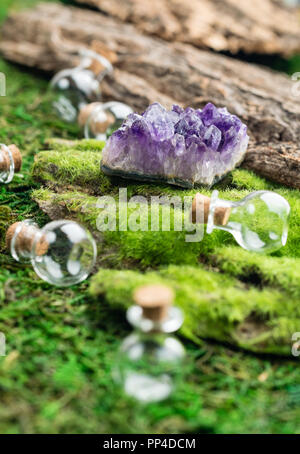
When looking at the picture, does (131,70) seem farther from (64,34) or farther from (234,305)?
(234,305)

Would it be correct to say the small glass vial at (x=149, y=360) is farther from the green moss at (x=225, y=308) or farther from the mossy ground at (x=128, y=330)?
the green moss at (x=225, y=308)

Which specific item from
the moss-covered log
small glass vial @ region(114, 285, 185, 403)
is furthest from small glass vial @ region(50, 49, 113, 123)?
small glass vial @ region(114, 285, 185, 403)

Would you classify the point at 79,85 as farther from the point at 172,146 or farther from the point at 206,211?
the point at 206,211

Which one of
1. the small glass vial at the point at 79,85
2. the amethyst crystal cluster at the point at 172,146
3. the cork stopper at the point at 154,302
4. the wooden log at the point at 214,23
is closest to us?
the cork stopper at the point at 154,302

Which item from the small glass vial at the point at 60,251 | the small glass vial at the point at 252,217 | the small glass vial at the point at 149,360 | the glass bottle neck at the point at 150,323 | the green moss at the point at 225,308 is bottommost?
the small glass vial at the point at 149,360

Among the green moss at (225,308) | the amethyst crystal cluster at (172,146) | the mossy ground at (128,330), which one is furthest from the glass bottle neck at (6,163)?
the green moss at (225,308)

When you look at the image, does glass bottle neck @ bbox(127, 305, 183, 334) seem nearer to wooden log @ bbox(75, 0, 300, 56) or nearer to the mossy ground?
the mossy ground

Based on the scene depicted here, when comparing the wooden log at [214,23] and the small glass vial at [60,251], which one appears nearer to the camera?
the small glass vial at [60,251]
